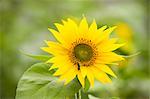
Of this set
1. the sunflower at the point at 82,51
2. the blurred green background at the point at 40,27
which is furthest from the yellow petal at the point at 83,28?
the blurred green background at the point at 40,27

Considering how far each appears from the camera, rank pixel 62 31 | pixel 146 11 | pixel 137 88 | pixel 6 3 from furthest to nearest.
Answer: pixel 146 11 < pixel 6 3 < pixel 137 88 < pixel 62 31

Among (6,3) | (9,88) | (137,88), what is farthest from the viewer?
(6,3)

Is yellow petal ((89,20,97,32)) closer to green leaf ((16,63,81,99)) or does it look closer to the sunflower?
the sunflower

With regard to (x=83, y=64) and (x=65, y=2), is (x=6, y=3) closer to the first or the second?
(x=65, y=2)

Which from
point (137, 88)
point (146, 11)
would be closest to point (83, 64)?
point (137, 88)

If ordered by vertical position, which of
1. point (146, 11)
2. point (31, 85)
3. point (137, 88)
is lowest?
point (137, 88)

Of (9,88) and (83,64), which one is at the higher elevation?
(83,64)

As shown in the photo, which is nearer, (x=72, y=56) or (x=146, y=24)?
(x=72, y=56)

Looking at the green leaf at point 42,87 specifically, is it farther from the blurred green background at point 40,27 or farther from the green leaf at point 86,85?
the blurred green background at point 40,27
